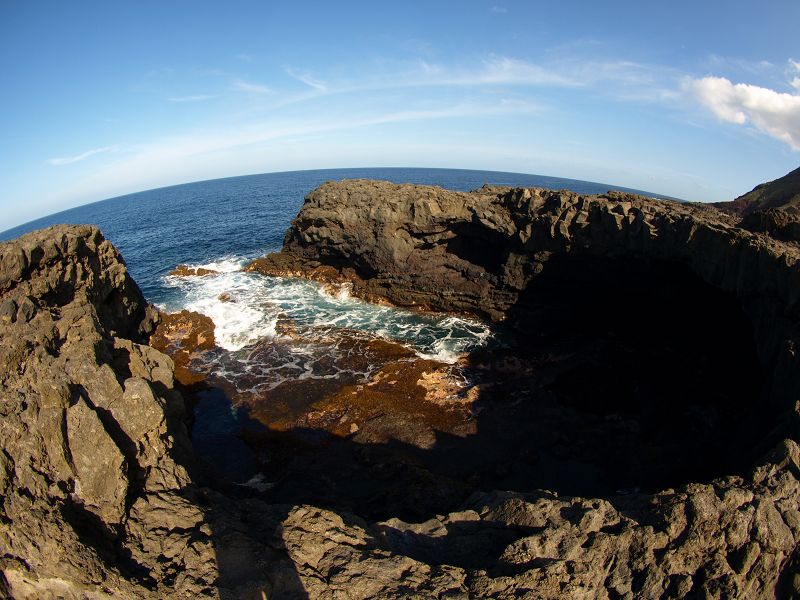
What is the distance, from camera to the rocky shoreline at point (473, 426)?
9461 mm

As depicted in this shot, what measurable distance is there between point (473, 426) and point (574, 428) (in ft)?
18.4

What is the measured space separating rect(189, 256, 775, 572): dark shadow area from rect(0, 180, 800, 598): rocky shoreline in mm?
143

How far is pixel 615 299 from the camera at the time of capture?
32906 mm

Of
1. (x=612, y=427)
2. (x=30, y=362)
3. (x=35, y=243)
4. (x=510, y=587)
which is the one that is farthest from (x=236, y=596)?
(x=35, y=243)

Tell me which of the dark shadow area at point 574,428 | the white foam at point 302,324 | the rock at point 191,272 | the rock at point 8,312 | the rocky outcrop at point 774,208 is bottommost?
the dark shadow area at point 574,428

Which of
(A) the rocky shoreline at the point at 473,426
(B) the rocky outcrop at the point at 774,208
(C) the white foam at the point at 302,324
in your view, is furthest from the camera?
(C) the white foam at the point at 302,324

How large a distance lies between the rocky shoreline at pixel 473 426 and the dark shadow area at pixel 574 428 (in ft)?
0.47

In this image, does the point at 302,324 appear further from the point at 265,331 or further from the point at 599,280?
the point at 599,280

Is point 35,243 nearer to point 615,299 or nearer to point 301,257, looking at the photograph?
point 301,257

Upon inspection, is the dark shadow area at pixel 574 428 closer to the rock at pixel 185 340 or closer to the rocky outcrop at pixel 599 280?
the rocky outcrop at pixel 599 280

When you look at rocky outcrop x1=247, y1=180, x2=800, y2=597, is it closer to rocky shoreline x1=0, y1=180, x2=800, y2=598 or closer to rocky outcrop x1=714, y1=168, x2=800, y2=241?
rocky shoreline x1=0, y1=180, x2=800, y2=598

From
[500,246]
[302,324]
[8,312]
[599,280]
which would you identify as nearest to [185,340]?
[302,324]

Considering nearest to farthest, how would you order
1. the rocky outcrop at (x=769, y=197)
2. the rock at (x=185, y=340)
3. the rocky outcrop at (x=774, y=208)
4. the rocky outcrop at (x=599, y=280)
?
the rocky outcrop at (x=599, y=280) → the rocky outcrop at (x=774, y=208) → the rock at (x=185, y=340) → the rocky outcrop at (x=769, y=197)

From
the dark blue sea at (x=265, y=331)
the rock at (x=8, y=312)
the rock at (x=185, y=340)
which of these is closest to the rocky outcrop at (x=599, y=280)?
the dark blue sea at (x=265, y=331)
